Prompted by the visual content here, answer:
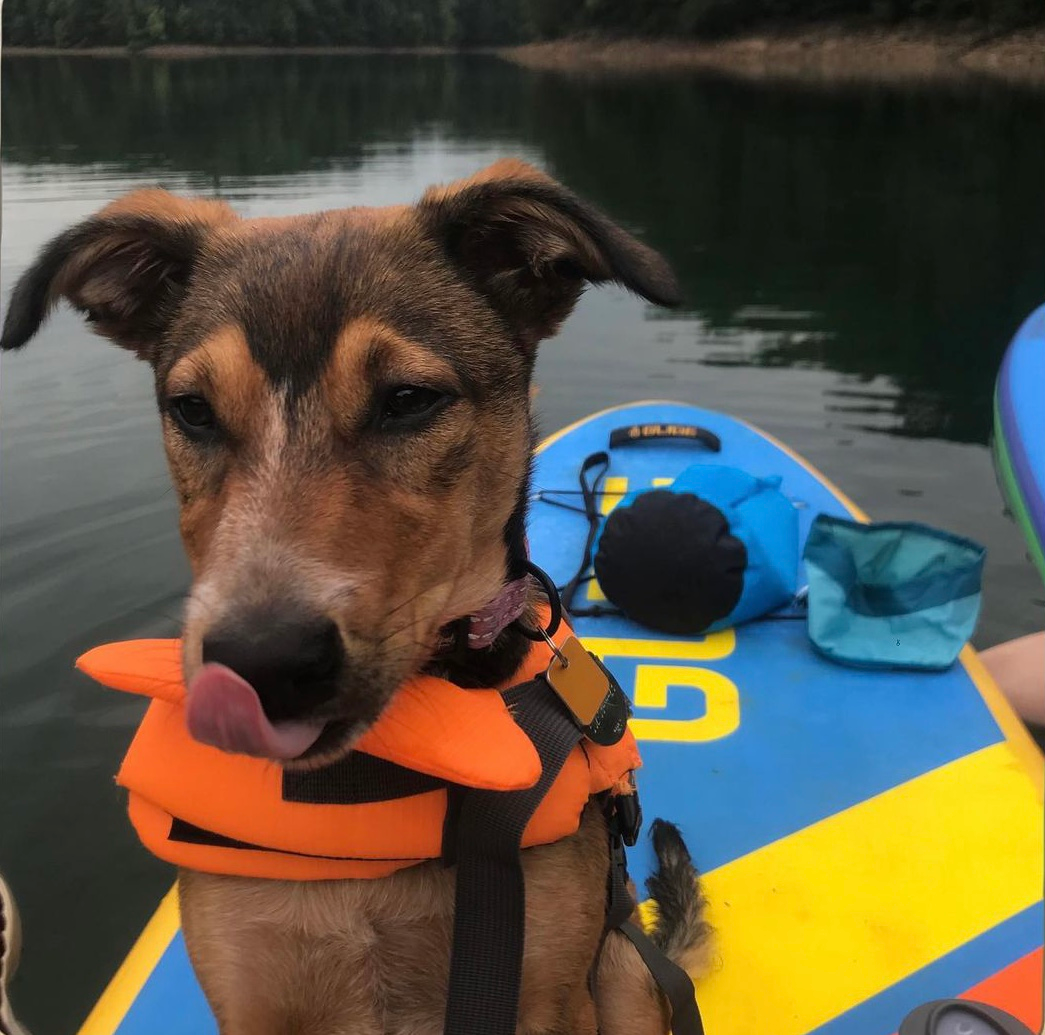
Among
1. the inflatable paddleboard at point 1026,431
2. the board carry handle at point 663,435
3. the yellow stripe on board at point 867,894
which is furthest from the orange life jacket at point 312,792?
the board carry handle at point 663,435

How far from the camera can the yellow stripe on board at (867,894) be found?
10.8 feet

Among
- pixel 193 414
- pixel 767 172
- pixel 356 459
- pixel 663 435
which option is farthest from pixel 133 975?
pixel 767 172

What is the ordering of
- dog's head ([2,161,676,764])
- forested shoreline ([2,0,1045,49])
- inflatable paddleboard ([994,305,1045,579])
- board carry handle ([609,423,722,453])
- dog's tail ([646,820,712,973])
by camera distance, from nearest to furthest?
dog's head ([2,161,676,764]) < dog's tail ([646,820,712,973]) < inflatable paddleboard ([994,305,1045,579]) < board carry handle ([609,423,722,453]) < forested shoreline ([2,0,1045,49])

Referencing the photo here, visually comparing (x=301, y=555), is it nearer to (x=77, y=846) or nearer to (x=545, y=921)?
(x=545, y=921)

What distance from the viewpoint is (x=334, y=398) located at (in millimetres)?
2092

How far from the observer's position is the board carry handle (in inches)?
290

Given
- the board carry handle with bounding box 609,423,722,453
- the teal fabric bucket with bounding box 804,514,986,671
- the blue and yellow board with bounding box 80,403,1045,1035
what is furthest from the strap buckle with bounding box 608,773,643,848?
the board carry handle with bounding box 609,423,722,453

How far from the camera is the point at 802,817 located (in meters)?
3.99

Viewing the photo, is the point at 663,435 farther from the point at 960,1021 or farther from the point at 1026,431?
the point at 960,1021

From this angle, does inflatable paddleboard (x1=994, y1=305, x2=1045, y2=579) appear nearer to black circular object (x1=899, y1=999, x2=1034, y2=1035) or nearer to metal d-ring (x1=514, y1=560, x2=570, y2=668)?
black circular object (x1=899, y1=999, x2=1034, y2=1035)

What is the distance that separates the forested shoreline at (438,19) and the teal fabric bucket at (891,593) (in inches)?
1323

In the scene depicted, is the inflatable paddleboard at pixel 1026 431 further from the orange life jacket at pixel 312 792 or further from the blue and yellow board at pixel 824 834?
the orange life jacket at pixel 312 792

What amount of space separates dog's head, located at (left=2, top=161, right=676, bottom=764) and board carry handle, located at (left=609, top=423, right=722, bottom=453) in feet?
15.6

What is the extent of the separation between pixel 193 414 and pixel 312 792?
0.95 metres
